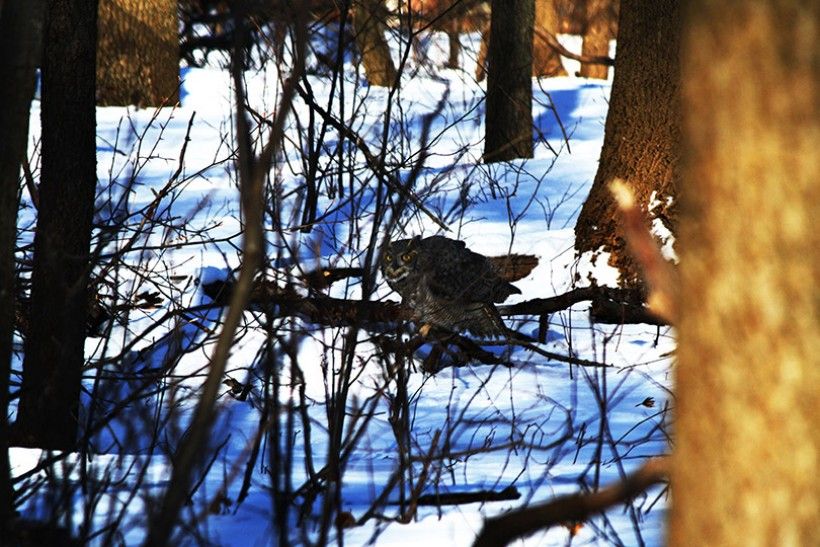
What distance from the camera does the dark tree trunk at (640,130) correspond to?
6773 mm

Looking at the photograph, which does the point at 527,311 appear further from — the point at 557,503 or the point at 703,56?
the point at 703,56

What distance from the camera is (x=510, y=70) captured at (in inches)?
427

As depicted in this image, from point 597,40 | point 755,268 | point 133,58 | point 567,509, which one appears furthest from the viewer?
point 597,40

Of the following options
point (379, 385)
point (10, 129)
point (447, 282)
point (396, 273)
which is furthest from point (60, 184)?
point (447, 282)

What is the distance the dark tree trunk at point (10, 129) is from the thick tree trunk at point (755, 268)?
1577 mm

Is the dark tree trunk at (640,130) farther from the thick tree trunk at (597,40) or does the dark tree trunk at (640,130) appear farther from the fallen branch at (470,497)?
the thick tree trunk at (597,40)

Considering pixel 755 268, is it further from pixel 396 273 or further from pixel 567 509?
pixel 396 273

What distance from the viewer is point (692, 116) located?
1.20 metres

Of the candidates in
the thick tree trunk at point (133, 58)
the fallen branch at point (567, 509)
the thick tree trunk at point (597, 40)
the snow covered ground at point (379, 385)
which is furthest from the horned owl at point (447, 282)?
the thick tree trunk at point (597, 40)

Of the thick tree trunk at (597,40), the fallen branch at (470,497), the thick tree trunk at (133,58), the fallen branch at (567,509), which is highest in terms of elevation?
the thick tree trunk at (597,40)

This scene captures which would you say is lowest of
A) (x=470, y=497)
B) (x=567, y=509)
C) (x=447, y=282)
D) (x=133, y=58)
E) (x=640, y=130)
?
(x=567, y=509)

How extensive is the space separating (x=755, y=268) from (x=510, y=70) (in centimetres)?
993

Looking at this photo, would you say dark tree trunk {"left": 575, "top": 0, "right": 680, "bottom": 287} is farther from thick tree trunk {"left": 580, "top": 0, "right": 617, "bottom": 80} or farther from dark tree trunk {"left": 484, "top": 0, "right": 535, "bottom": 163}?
thick tree trunk {"left": 580, "top": 0, "right": 617, "bottom": 80}

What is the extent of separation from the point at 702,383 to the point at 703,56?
357 millimetres
